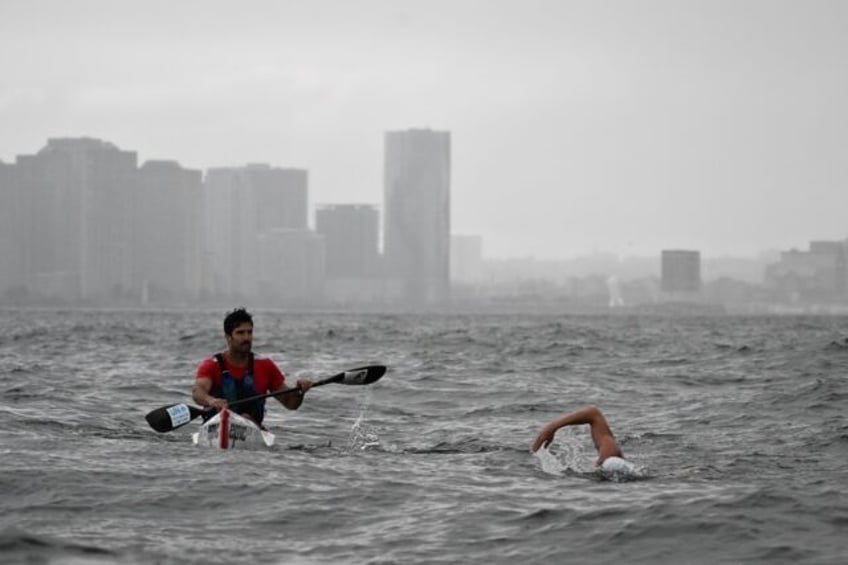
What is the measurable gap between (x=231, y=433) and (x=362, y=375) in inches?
121

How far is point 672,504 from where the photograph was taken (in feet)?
39.0

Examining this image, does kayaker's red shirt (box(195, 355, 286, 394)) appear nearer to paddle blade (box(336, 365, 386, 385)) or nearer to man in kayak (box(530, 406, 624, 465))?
paddle blade (box(336, 365, 386, 385))

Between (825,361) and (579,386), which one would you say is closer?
(579,386)

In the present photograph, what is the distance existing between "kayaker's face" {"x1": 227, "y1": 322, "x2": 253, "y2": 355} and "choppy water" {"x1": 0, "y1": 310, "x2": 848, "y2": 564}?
1252mm

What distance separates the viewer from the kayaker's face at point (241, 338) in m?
15.0

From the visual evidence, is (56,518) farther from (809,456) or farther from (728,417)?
(728,417)

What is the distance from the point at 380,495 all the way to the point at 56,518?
9.77 feet

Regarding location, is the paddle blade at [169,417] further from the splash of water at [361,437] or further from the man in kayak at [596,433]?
the man in kayak at [596,433]

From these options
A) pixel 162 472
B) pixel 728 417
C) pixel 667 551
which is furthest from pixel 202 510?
pixel 728 417

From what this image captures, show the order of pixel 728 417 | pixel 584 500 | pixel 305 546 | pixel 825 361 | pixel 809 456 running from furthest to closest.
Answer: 1. pixel 825 361
2. pixel 728 417
3. pixel 809 456
4. pixel 584 500
5. pixel 305 546

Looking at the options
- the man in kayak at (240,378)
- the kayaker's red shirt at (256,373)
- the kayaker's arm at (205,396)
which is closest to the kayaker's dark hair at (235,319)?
the man in kayak at (240,378)

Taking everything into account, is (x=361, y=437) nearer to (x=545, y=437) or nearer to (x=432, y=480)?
(x=432, y=480)

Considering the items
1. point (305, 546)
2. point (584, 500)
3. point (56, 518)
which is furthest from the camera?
point (584, 500)

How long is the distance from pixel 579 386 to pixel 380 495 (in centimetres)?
1544
